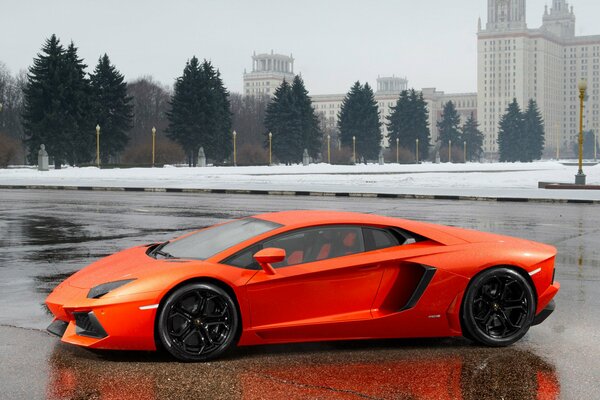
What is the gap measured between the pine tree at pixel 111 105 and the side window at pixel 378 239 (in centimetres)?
7710

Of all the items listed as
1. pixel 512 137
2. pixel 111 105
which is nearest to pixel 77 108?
pixel 111 105

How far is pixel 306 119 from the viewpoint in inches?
4119

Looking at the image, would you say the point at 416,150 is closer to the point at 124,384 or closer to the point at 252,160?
the point at 252,160

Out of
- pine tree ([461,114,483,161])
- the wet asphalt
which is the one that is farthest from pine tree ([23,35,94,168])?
pine tree ([461,114,483,161])

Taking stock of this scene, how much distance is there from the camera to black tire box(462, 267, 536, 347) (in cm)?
662

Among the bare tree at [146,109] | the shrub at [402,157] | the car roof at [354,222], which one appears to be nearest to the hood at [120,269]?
the car roof at [354,222]

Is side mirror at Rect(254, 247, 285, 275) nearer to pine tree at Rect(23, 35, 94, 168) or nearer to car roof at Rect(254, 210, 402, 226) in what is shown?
car roof at Rect(254, 210, 402, 226)

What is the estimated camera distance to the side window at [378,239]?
6586mm

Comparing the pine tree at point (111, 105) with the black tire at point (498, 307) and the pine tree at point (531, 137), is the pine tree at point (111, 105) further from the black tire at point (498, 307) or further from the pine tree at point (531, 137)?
the pine tree at point (531, 137)

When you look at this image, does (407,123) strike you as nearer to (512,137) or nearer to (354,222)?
(512,137)

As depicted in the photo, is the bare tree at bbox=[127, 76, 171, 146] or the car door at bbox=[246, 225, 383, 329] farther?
the bare tree at bbox=[127, 76, 171, 146]

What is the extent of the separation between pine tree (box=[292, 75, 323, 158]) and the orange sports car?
316ft

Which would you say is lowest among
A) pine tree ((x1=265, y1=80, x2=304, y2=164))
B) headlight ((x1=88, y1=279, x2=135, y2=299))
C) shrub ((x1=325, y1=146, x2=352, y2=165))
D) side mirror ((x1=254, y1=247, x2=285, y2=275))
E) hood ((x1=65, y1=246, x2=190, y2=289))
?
headlight ((x1=88, y1=279, x2=135, y2=299))

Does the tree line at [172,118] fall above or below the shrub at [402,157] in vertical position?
above
